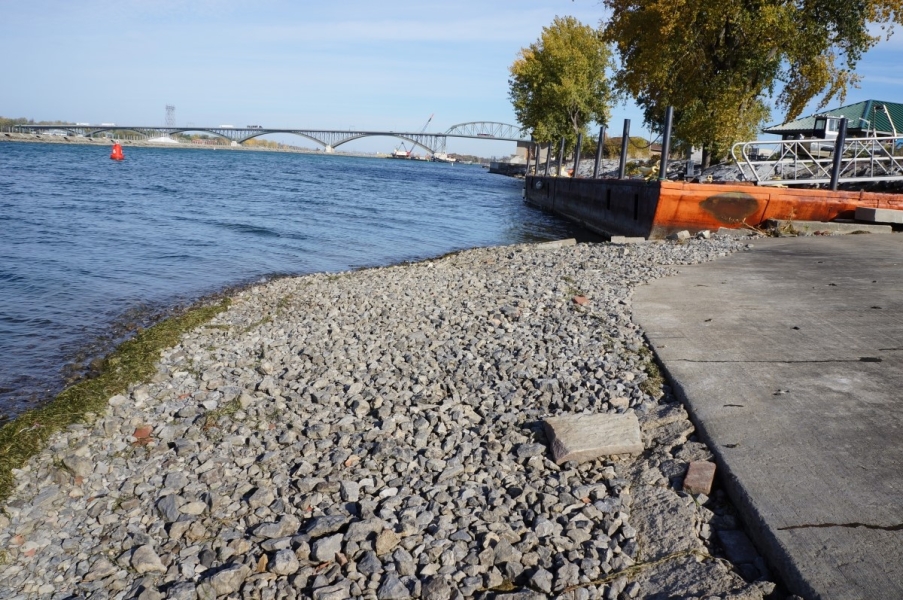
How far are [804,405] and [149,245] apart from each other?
14406 mm

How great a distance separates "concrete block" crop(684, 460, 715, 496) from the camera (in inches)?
141

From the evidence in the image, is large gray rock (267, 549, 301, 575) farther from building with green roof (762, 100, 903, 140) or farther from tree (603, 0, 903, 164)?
building with green roof (762, 100, 903, 140)

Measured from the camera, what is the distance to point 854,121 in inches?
1128

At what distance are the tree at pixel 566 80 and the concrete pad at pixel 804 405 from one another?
130 ft

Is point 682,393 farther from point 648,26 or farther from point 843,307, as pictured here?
point 648,26

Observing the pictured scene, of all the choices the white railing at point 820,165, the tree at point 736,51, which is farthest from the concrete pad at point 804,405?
the tree at point 736,51

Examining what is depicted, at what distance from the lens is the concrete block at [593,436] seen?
3986 mm

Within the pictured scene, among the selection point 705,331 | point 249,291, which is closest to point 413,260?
point 249,291

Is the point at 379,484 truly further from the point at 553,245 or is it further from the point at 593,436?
the point at 553,245

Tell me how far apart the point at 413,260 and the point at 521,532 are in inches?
471

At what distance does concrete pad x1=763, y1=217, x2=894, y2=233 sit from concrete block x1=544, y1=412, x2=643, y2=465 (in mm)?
10126

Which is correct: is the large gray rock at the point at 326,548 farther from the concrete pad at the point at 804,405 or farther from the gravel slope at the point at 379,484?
the concrete pad at the point at 804,405

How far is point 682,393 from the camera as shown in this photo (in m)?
4.61

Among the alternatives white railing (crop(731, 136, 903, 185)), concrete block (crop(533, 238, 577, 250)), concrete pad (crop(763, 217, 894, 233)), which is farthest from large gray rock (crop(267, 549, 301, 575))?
white railing (crop(731, 136, 903, 185))
